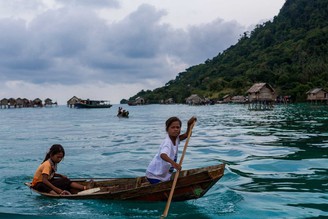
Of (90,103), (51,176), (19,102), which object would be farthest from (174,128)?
(19,102)

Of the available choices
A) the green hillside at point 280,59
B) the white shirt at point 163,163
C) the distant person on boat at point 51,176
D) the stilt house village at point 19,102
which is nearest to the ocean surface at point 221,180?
the distant person on boat at point 51,176

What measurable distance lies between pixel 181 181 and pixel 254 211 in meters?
1.75

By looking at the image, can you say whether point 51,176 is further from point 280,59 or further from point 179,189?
point 280,59

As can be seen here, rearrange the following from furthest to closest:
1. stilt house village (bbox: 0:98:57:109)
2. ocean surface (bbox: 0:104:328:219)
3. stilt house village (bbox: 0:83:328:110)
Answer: stilt house village (bbox: 0:98:57:109) → stilt house village (bbox: 0:83:328:110) → ocean surface (bbox: 0:104:328:219)

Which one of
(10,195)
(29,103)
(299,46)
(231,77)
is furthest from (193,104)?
(10,195)

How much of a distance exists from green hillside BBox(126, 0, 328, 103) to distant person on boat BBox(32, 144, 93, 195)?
95.3 metres

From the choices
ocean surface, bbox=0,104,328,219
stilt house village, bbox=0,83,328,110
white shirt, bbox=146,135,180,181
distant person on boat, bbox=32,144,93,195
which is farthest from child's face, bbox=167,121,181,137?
stilt house village, bbox=0,83,328,110

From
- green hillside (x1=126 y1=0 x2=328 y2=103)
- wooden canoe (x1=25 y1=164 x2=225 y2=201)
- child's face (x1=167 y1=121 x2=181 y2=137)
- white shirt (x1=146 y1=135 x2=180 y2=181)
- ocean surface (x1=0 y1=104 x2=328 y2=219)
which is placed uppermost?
green hillside (x1=126 y1=0 x2=328 y2=103)

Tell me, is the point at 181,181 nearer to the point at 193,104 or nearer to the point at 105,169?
the point at 105,169

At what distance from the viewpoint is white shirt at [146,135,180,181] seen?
8.31 meters

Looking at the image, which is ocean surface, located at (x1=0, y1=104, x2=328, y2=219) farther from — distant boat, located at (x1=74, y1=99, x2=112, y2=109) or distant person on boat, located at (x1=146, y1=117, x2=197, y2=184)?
distant boat, located at (x1=74, y1=99, x2=112, y2=109)

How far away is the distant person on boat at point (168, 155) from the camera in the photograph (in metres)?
8.22

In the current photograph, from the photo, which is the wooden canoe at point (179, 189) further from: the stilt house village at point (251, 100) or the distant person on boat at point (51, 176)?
the stilt house village at point (251, 100)

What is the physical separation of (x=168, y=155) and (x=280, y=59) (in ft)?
442
